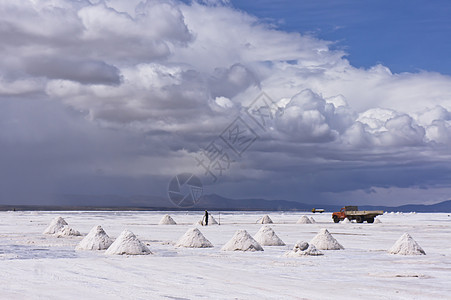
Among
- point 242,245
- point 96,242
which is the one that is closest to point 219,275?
point 242,245

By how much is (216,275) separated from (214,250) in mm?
9387

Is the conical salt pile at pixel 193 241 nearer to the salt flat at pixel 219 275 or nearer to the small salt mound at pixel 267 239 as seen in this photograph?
the salt flat at pixel 219 275

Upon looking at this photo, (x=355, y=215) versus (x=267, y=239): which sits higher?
(x=355, y=215)

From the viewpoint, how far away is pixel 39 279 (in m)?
15.1

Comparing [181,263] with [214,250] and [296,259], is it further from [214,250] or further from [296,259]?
[214,250]

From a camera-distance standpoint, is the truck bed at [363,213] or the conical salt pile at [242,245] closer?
the conical salt pile at [242,245]

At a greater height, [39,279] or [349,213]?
[349,213]

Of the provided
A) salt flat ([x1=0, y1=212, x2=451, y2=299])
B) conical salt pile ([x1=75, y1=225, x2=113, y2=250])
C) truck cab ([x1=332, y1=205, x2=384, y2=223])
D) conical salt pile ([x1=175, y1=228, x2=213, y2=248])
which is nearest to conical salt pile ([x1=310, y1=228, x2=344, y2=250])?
salt flat ([x1=0, y1=212, x2=451, y2=299])

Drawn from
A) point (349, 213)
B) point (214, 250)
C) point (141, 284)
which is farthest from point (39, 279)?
point (349, 213)

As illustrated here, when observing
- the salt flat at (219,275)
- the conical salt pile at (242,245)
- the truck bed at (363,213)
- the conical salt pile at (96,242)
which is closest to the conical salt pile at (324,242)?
the salt flat at (219,275)

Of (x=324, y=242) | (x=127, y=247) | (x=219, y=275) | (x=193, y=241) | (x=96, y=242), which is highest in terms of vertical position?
(x=324, y=242)

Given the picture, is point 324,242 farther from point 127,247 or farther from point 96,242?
point 96,242

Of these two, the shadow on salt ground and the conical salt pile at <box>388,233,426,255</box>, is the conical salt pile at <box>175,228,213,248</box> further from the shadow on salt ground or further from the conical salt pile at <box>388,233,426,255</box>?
the conical salt pile at <box>388,233,426,255</box>

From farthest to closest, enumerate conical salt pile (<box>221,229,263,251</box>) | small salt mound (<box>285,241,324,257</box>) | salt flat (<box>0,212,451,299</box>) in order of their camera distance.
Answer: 1. conical salt pile (<box>221,229,263,251</box>)
2. small salt mound (<box>285,241,324,257</box>)
3. salt flat (<box>0,212,451,299</box>)
